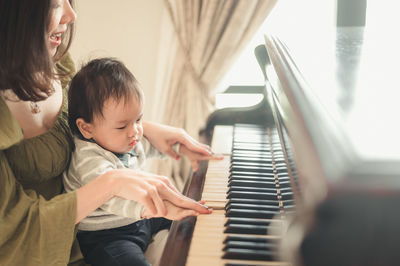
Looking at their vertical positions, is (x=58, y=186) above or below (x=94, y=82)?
below

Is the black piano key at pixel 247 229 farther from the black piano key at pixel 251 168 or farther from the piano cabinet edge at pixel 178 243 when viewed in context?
the black piano key at pixel 251 168

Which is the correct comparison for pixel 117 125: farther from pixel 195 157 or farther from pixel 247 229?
pixel 247 229

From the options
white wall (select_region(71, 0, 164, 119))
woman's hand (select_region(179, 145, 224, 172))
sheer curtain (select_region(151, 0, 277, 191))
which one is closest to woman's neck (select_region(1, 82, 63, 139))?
woman's hand (select_region(179, 145, 224, 172))

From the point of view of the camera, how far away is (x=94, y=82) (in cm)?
130

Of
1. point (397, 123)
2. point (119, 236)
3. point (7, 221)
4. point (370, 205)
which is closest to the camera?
point (370, 205)

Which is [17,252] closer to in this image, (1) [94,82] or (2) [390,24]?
(1) [94,82]

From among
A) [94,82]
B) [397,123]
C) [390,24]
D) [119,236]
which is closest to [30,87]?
[94,82]

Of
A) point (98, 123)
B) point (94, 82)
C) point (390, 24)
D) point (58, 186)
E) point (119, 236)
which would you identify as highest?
point (390, 24)

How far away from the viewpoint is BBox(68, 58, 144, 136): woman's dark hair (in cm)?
129

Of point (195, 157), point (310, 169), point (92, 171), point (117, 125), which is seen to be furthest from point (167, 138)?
point (310, 169)

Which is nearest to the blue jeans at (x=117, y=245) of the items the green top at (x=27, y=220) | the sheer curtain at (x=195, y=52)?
the green top at (x=27, y=220)

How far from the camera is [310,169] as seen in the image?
0.48 m

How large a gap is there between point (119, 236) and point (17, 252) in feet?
0.99

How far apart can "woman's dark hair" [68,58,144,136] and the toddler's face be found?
0.02 m
